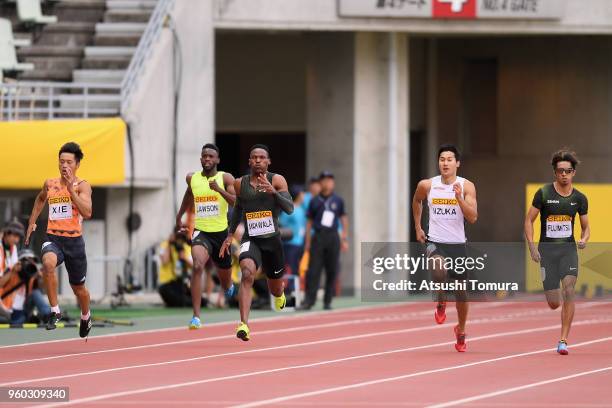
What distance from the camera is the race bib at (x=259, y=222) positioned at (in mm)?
16781

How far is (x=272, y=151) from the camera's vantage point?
39031 mm

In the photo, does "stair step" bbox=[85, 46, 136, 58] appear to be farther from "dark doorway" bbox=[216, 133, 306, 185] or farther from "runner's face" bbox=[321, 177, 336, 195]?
"dark doorway" bbox=[216, 133, 306, 185]

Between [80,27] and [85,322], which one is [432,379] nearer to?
[85,322]

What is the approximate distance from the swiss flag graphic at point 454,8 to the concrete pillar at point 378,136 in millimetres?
1379

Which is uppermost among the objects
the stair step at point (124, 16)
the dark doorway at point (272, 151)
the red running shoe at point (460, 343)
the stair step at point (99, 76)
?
the stair step at point (124, 16)

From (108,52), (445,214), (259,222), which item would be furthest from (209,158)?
(108,52)

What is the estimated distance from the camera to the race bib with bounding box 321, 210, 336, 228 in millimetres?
24875

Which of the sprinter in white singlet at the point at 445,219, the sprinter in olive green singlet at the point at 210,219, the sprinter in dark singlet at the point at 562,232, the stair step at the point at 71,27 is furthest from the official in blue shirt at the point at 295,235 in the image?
the sprinter in dark singlet at the point at 562,232

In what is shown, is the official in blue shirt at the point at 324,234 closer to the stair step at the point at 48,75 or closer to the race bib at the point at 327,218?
the race bib at the point at 327,218

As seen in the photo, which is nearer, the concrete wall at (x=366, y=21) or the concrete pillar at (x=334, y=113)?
the concrete wall at (x=366, y=21)

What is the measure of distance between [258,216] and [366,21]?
44.5 ft

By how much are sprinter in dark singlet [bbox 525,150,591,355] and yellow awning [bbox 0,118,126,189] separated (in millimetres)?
10499

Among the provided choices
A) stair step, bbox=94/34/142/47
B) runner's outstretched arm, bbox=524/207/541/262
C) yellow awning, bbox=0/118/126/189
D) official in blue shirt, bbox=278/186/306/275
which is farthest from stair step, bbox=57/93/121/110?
runner's outstretched arm, bbox=524/207/541/262

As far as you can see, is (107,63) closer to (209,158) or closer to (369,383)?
(209,158)
